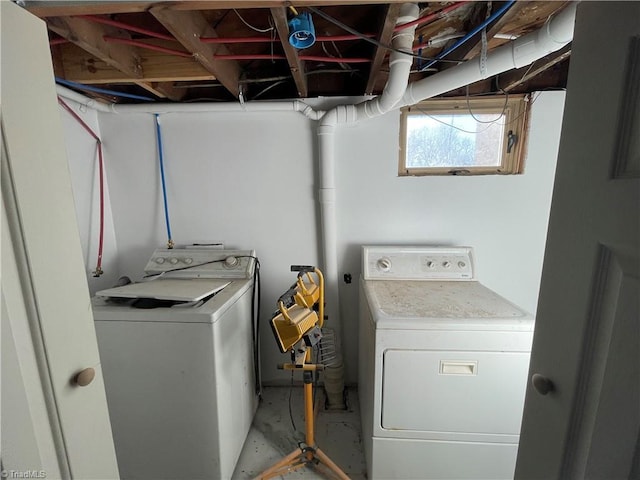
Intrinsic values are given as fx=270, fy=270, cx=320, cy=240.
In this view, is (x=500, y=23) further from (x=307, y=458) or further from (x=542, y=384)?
(x=307, y=458)

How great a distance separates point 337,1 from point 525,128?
171 centimetres

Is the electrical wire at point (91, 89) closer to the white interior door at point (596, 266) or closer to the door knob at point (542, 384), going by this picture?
the white interior door at point (596, 266)

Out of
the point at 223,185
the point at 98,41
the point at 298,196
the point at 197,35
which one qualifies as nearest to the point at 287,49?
the point at 197,35

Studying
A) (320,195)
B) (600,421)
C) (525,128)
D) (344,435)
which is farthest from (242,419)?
(525,128)

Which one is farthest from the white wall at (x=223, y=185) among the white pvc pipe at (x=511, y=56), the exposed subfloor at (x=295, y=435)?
the white pvc pipe at (x=511, y=56)

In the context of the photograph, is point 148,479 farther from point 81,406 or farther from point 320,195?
point 320,195

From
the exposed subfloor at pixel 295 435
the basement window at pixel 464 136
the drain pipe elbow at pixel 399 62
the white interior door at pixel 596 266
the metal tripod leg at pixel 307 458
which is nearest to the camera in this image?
the white interior door at pixel 596 266

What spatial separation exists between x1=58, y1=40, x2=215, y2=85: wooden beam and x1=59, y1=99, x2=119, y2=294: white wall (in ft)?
0.98

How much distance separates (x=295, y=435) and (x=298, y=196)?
154 centimetres

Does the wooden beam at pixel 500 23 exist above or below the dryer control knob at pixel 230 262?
above

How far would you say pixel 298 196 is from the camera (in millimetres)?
1897

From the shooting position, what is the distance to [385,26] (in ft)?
3.41

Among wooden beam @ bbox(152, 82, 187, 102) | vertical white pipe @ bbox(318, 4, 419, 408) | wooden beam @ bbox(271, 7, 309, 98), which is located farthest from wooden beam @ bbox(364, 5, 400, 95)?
wooden beam @ bbox(152, 82, 187, 102)

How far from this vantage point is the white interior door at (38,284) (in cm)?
49
